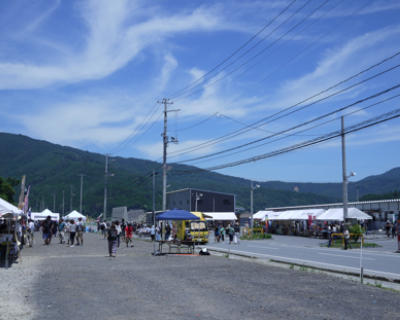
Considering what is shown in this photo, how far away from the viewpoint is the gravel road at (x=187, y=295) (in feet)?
26.7

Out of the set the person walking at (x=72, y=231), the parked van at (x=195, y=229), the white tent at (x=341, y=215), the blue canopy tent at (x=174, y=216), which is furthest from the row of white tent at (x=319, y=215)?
Answer: the person walking at (x=72, y=231)

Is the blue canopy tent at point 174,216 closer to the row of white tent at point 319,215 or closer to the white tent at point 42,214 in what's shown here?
the row of white tent at point 319,215

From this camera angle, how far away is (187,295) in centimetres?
1001

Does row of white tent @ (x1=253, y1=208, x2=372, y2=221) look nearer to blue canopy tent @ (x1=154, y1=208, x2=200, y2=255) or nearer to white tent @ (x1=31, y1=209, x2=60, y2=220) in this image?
blue canopy tent @ (x1=154, y1=208, x2=200, y2=255)

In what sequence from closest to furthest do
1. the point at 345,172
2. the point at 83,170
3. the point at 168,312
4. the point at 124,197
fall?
the point at 168,312 < the point at 345,172 < the point at 124,197 < the point at 83,170

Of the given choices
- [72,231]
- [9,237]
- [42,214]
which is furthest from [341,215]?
[42,214]

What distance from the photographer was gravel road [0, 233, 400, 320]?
26.7 ft

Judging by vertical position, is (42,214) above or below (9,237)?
above

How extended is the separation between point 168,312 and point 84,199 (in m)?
165

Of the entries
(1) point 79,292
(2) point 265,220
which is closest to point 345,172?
(1) point 79,292

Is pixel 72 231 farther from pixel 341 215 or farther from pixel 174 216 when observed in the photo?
pixel 341 215

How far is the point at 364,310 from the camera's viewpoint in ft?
27.6

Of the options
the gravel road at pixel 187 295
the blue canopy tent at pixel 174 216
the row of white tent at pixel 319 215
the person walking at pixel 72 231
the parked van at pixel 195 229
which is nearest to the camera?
the gravel road at pixel 187 295

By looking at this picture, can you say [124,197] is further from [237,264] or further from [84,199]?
[237,264]
